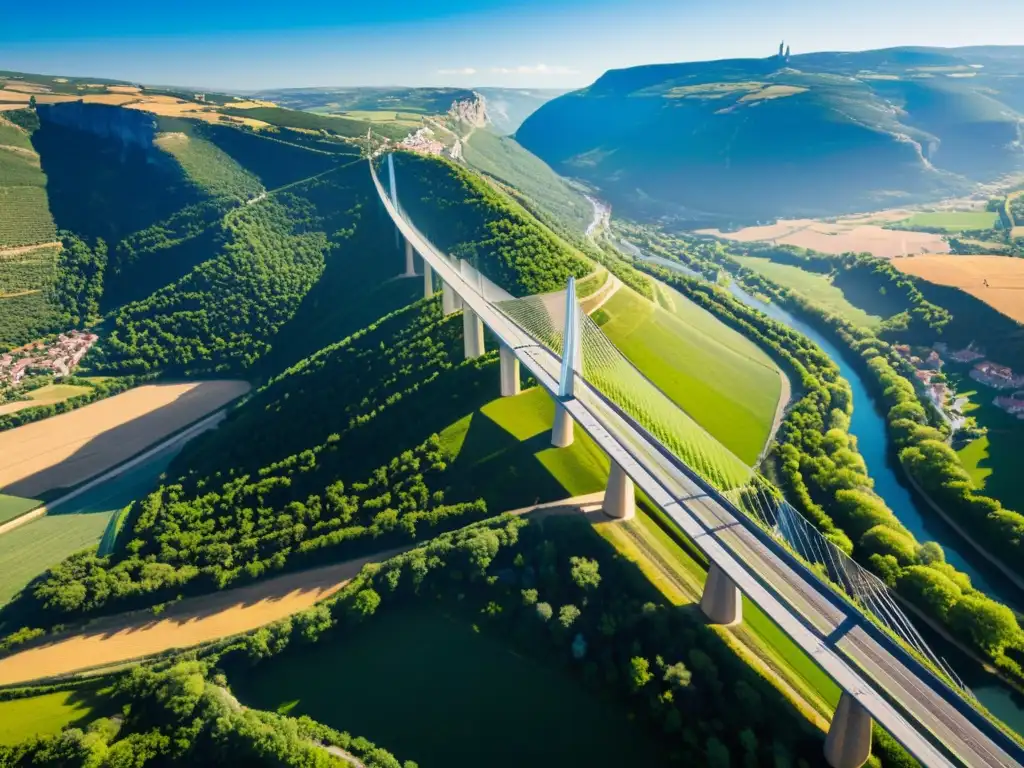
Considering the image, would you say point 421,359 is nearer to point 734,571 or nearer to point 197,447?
point 197,447

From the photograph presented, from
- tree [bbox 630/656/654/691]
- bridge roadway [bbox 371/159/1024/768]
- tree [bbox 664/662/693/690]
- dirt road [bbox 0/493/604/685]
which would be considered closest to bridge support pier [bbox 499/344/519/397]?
dirt road [bbox 0/493/604/685]

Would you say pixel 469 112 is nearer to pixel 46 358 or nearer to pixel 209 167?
pixel 209 167

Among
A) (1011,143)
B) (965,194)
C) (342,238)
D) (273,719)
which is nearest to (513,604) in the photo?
(273,719)

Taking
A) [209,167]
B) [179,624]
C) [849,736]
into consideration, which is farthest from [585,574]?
[209,167]

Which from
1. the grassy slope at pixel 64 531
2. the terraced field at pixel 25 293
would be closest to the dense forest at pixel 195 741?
the grassy slope at pixel 64 531

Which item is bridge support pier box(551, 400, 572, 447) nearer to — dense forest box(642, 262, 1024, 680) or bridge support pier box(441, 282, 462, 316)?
dense forest box(642, 262, 1024, 680)

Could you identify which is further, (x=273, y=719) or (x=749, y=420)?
(x=749, y=420)
